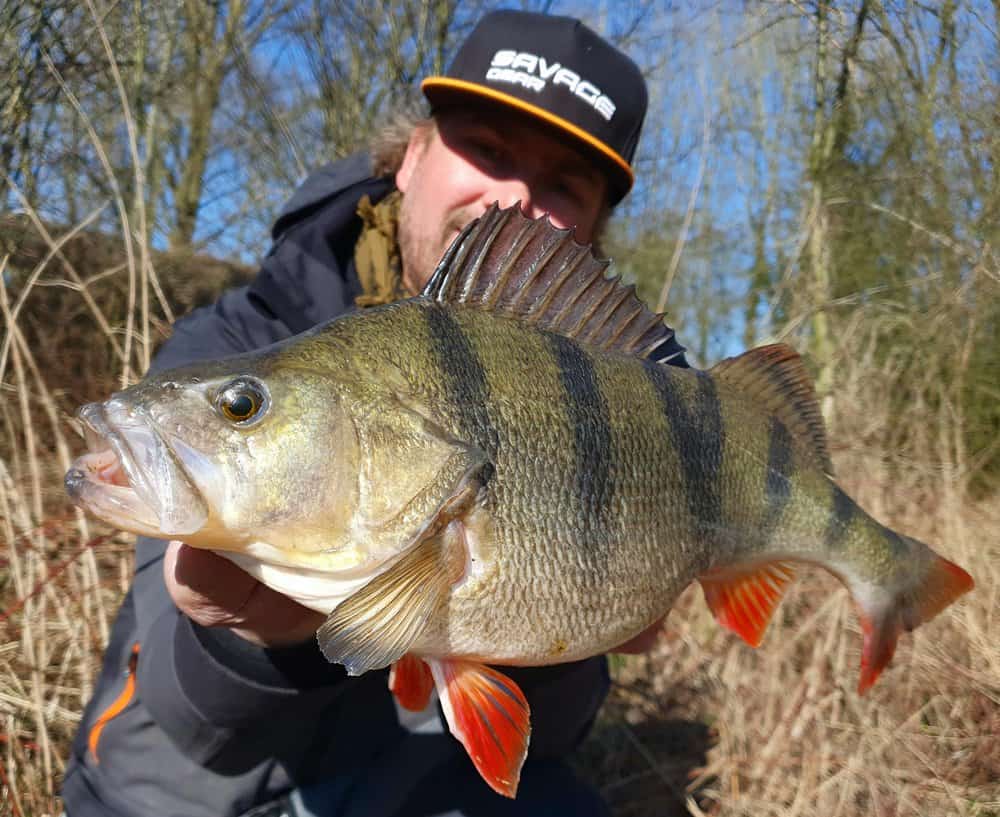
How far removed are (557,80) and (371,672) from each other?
1850 mm

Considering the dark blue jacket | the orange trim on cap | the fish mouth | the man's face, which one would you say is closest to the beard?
the man's face

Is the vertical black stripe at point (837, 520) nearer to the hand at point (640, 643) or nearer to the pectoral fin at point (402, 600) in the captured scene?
the hand at point (640, 643)

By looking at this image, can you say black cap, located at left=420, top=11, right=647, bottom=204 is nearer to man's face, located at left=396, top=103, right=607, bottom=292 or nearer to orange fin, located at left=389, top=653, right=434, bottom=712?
man's face, located at left=396, top=103, right=607, bottom=292

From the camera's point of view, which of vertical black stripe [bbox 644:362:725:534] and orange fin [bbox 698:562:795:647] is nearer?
vertical black stripe [bbox 644:362:725:534]

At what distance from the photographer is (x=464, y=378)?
48.8 inches

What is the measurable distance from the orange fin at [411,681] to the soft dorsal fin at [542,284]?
0.62 meters

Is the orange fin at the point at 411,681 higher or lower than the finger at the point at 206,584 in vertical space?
lower

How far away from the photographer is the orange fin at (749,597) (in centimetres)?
170

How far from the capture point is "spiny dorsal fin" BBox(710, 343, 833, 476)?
1.70 meters

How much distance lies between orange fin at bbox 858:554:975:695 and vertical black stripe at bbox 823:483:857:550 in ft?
0.71

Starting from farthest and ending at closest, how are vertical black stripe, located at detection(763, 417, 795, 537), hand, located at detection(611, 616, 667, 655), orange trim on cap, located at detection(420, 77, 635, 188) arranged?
orange trim on cap, located at detection(420, 77, 635, 188), hand, located at detection(611, 616, 667, 655), vertical black stripe, located at detection(763, 417, 795, 537)

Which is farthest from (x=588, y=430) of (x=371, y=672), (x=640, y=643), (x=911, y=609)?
(x=371, y=672)

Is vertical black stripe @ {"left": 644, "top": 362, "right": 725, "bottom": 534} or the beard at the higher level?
the beard

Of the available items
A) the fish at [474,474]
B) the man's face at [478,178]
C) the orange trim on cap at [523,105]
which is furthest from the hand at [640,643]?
the orange trim on cap at [523,105]
